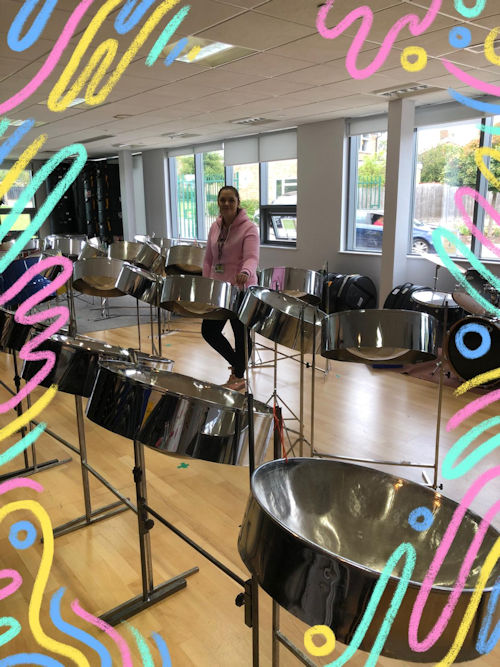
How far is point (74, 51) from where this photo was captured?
107 inches

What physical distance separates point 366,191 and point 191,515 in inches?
153

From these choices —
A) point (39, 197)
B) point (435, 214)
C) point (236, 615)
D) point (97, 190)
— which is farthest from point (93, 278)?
point (39, 197)

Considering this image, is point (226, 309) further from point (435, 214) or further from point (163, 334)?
point (435, 214)

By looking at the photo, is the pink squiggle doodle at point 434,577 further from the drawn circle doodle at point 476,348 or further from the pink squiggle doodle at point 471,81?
the pink squiggle doodle at point 471,81

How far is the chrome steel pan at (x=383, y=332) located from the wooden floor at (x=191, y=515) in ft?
1.93

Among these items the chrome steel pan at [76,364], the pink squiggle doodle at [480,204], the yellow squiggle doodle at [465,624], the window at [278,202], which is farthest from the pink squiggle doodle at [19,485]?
the window at [278,202]

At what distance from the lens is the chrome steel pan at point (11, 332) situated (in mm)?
1617

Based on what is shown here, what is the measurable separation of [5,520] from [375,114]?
4159 millimetres

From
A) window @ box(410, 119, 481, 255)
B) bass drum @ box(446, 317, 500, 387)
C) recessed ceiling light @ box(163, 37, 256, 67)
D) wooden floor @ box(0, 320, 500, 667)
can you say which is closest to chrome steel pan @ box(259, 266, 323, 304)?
wooden floor @ box(0, 320, 500, 667)

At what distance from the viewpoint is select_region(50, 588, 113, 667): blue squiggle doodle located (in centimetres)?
124

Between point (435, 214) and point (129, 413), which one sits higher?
point (435, 214)

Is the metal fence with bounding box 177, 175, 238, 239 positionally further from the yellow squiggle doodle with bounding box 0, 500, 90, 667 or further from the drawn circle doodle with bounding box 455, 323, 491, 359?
the yellow squiggle doodle with bounding box 0, 500, 90, 667

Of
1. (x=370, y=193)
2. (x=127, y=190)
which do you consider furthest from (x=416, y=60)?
(x=127, y=190)

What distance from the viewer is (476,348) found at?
2.96m
